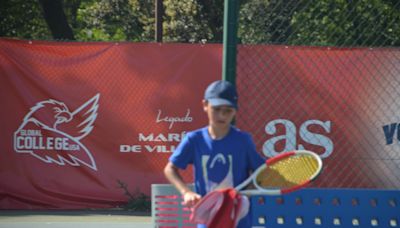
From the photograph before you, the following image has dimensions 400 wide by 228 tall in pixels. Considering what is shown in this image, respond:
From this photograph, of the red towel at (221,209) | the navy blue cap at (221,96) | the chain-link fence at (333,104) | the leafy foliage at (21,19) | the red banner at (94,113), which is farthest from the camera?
the leafy foliage at (21,19)

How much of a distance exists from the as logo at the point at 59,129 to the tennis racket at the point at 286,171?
609cm

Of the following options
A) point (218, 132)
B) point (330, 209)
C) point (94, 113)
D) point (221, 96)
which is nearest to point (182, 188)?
point (218, 132)

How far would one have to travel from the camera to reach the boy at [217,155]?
461cm

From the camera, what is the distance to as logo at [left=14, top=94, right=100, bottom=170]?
34.3 ft

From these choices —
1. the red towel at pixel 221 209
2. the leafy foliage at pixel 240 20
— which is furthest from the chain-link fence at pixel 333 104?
the red towel at pixel 221 209

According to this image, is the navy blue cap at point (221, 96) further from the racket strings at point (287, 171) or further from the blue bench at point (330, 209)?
the blue bench at point (330, 209)

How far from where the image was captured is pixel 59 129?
10.5 m

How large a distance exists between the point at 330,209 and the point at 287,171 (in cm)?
153

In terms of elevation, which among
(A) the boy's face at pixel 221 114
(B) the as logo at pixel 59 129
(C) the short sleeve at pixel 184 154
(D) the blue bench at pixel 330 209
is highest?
(B) the as logo at pixel 59 129

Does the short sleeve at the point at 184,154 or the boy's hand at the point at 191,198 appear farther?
the short sleeve at the point at 184,154

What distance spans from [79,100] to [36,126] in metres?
0.63

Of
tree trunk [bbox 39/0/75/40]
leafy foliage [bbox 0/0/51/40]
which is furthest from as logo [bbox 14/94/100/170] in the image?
leafy foliage [bbox 0/0/51/40]

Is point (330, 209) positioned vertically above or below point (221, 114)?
below

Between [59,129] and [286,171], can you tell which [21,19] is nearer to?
[59,129]
